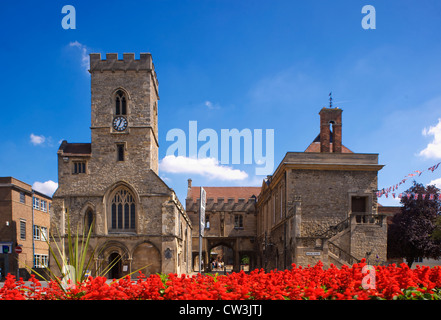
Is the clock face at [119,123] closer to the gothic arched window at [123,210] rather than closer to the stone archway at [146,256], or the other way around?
the gothic arched window at [123,210]

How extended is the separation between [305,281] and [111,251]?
24879mm

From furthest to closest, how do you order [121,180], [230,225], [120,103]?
[230,225] → [120,103] → [121,180]

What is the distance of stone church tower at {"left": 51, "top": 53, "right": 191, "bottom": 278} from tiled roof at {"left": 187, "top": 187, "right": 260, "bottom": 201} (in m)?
24.1

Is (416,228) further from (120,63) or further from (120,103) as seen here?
(120,63)

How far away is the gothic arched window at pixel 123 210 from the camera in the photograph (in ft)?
95.5

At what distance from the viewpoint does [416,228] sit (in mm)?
34656

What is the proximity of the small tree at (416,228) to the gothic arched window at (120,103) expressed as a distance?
90.5ft

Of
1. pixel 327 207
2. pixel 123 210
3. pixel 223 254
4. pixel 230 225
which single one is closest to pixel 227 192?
pixel 230 225

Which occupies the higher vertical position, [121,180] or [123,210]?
[121,180]

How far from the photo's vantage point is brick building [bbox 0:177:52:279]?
32.1 m

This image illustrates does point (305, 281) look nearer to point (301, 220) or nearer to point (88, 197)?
point (301, 220)

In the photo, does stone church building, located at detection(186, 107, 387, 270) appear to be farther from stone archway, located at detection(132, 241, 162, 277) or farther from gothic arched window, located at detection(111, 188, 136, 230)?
gothic arched window, located at detection(111, 188, 136, 230)

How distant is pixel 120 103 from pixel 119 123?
169 cm
